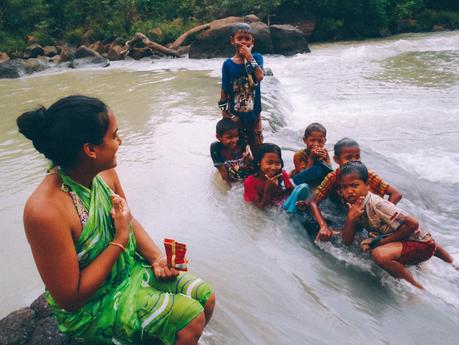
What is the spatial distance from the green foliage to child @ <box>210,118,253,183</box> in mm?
17558

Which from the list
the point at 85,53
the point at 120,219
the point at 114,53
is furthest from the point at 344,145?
the point at 114,53

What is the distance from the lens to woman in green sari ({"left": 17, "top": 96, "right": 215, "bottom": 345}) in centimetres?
159

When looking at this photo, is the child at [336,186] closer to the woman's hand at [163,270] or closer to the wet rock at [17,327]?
the woman's hand at [163,270]

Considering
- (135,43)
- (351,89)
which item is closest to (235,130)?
(351,89)

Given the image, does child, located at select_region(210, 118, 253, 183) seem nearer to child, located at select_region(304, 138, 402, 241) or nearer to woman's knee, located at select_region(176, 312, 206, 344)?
child, located at select_region(304, 138, 402, 241)

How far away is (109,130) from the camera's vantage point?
5.67 feet

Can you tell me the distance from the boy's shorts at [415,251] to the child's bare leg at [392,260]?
0.13 ft

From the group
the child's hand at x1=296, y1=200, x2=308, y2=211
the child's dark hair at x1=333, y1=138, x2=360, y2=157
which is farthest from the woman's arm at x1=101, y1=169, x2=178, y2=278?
the child's dark hair at x1=333, y1=138, x2=360, y2=157

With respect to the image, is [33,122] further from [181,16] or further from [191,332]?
[181,16]

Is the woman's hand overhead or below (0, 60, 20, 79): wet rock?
overhead

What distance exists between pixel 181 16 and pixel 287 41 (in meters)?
8.96

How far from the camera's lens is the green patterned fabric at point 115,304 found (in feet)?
5.64

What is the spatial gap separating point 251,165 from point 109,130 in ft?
9.06

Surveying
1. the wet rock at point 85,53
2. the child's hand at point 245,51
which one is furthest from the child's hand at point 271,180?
the wet rock at point 85,53
